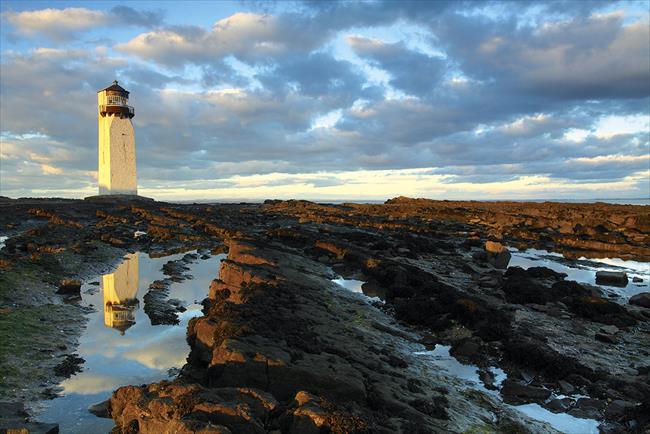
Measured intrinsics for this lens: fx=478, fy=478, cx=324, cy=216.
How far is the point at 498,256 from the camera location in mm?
26703

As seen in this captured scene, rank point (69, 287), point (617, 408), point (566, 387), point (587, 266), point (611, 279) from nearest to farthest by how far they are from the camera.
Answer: point (617, 408) → point (566, 387) → point (69, 287) → point (611, 279) → point (587, 266)

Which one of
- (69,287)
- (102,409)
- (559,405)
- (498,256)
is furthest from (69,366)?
(498,256)

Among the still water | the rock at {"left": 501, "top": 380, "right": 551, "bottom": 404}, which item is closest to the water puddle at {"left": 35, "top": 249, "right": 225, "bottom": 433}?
the still water

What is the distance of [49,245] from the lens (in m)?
25.3

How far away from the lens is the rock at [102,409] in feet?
28.1

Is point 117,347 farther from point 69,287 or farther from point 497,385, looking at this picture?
point 497,385

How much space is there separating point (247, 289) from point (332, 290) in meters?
4.23

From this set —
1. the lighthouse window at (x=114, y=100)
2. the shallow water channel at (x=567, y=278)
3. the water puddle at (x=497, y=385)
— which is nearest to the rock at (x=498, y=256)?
the shallow water channel at (x=567, y=278)

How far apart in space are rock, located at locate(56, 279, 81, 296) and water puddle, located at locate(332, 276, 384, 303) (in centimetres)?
987

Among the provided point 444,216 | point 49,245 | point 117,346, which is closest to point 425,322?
point 117,346

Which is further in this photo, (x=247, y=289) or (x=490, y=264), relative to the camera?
(x=490, y=264)

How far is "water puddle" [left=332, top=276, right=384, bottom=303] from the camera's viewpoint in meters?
18.2

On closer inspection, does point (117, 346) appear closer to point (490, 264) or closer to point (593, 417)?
point (593, 417)

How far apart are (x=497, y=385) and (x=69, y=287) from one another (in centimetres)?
1522
